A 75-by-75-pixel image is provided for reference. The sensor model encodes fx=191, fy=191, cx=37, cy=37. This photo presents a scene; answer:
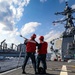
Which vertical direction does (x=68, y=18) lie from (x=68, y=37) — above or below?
above

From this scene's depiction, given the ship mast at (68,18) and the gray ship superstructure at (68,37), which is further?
the ship mast at (68,18)

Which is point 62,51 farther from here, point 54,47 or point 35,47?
point 35,47

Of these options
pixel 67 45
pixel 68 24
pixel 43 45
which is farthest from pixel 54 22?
pixel 43 45

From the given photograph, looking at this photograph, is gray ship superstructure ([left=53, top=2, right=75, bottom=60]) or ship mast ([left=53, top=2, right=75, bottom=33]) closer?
gray ship superstructure ([left=53, top=2, right=75, bottom=60])

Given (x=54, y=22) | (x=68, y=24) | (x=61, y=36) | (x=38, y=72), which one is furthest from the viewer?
(x=54, y=22)

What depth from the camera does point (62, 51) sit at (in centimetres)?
5038

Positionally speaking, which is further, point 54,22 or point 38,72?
point 54,22

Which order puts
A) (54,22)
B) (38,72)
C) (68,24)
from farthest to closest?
(54,22), (68,24), (38,72)

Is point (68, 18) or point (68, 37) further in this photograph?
point (68, 18)

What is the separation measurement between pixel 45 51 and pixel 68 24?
47.0 m

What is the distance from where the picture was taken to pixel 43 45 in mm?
11039

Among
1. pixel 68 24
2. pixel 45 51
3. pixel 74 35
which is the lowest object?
pixel 45 51

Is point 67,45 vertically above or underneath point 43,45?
above

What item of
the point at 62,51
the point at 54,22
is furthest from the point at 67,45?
the point at 54,22
